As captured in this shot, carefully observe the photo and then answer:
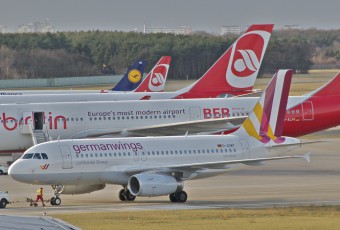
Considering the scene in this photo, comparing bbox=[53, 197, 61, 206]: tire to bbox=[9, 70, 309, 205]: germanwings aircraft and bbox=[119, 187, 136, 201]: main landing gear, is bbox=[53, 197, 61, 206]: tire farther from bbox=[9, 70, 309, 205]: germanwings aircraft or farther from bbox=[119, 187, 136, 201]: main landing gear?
bbox=[119, 187, 136, 201]: main landing gear

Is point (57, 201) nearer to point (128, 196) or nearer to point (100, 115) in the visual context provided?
point (128, 196)

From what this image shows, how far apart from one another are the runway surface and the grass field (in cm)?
246

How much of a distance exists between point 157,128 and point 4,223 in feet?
134

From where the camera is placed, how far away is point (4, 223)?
25.2 m

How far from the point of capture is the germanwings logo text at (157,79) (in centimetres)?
10388

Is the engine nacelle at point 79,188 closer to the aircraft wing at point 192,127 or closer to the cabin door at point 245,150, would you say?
the cabin door at point 245,150

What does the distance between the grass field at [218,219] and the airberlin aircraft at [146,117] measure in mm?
21110

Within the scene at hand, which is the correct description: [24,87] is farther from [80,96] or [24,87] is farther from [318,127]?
[318,127]

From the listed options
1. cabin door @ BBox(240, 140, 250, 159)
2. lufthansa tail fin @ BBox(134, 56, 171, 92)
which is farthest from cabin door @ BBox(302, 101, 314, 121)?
lufthansa tail fin @ BBox(134, 56, 171, 92)

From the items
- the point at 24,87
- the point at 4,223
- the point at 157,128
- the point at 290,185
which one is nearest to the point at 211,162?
the point at 290,185

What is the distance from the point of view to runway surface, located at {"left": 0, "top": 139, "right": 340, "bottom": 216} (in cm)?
4709

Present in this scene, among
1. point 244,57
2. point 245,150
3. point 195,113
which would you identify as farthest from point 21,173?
point 244,57

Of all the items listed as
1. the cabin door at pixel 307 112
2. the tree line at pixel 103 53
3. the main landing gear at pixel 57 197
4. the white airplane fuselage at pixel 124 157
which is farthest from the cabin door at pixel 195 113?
the tree line at pixel 103 53

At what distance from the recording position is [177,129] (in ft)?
218
